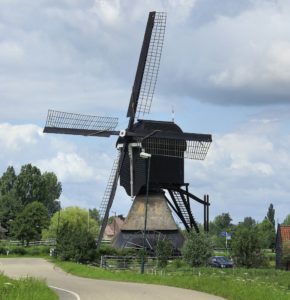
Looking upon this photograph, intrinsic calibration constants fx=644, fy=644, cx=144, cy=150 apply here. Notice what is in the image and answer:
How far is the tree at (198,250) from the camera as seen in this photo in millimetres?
45406

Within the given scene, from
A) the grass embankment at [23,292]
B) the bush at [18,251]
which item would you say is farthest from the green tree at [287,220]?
the grass embankment at [23,292]

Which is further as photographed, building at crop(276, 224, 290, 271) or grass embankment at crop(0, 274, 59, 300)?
building at crop(276, 224, 290, 271)

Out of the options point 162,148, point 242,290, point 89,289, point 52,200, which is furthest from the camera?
point 52,200

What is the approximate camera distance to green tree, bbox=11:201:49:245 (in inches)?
3310

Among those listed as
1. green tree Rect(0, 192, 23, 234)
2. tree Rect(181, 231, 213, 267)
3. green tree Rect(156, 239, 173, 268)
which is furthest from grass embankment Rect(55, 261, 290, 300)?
green tree Rect(0, 192, 23, 234)

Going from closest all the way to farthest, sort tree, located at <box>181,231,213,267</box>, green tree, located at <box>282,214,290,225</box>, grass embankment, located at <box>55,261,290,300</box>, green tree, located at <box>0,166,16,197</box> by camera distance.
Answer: grass embankment, located at <box>55,261,290,300</box>, tree, located at <box>181,231,213,267</box>, green tree, located at <box>0,166,16,197</box>, green tree, located at <box>282,214,290,225</box>

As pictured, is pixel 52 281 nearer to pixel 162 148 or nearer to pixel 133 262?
pixel 133 262

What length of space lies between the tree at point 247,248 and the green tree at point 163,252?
4.87m

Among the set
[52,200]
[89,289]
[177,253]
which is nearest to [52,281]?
[89,289]

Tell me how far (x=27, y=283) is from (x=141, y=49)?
34.0 meters

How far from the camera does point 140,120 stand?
54312mm

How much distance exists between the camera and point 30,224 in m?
85.6

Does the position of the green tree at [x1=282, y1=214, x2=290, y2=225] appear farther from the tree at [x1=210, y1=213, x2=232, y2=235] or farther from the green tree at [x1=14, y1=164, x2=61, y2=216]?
the green tree at [x1=14, y1=164, x2=61, y2=216]

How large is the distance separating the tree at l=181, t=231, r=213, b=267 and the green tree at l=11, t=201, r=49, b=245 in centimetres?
4246
